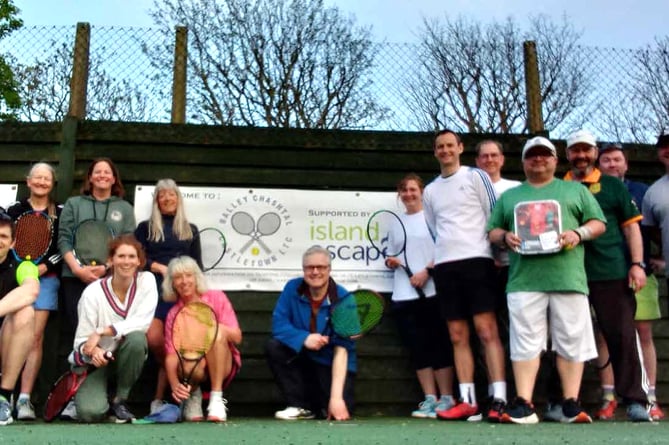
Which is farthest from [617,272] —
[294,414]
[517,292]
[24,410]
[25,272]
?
[24,410]

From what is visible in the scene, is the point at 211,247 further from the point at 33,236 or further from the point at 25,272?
the point at 25,272

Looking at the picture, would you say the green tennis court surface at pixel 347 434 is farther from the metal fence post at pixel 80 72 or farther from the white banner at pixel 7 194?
the metal fence post at pixel 80 72

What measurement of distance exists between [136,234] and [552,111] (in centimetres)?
1567

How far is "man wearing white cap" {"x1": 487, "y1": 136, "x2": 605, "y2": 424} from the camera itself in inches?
165

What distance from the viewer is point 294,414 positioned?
15.6 feet

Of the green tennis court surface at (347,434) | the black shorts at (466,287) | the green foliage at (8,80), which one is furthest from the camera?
the green foliage at (8,80)

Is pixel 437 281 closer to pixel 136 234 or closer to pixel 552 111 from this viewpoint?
pixel 136 234

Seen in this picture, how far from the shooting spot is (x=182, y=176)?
5984 millimetres

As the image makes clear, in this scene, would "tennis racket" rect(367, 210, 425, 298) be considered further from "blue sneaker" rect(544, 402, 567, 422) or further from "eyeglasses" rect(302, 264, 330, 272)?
"blue sneaker" rect(544, 402, 567, 422)

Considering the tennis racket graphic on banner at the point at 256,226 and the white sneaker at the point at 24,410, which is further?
the tennis racket graphic on banner at the point at 256,226

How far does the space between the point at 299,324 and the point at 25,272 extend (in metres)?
1.76

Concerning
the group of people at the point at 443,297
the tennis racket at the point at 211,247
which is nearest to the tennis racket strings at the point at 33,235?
the group of people at the point at 443,297

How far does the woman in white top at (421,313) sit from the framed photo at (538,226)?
0.99 m

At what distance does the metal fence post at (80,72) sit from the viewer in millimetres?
6047
